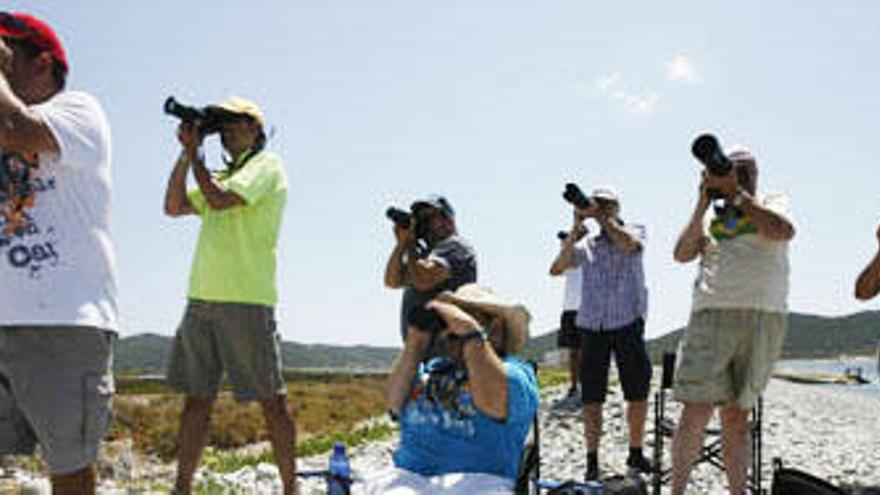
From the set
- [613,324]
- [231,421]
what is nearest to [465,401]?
[613,324]

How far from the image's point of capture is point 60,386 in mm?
3047

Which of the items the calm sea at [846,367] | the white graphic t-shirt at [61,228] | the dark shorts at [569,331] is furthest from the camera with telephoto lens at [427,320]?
the dark shorts at [569,331]

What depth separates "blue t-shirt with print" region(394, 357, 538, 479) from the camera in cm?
360

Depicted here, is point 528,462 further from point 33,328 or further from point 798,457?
point 798,457

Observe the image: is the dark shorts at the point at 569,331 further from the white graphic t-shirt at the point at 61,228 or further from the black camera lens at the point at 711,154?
the white graphic t-shirt at the point at 61,228

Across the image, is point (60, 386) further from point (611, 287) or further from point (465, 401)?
point (611, 287)

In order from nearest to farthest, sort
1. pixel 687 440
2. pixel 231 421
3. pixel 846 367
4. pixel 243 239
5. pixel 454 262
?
1. pixel 243 239
2. pixel 454 262
3. pixel 687 440
4. pixel 231 421
5. pixel 846 367

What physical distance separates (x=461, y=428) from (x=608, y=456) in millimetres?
5765

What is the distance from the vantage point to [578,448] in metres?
9.43

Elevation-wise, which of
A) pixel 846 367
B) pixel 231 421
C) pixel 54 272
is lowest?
pixel 846 367

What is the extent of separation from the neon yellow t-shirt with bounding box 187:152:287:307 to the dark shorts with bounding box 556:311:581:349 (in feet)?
19.7

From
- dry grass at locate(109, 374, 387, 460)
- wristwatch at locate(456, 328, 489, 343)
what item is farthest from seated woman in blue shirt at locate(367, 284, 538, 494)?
dry grass at locate(109, 374, 387, 460)

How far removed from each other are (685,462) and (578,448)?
14.2 feet

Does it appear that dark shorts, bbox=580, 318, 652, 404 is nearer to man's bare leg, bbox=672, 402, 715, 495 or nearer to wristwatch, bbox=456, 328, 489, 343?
man's bare leg, bbox=672, 402, 715, 495
